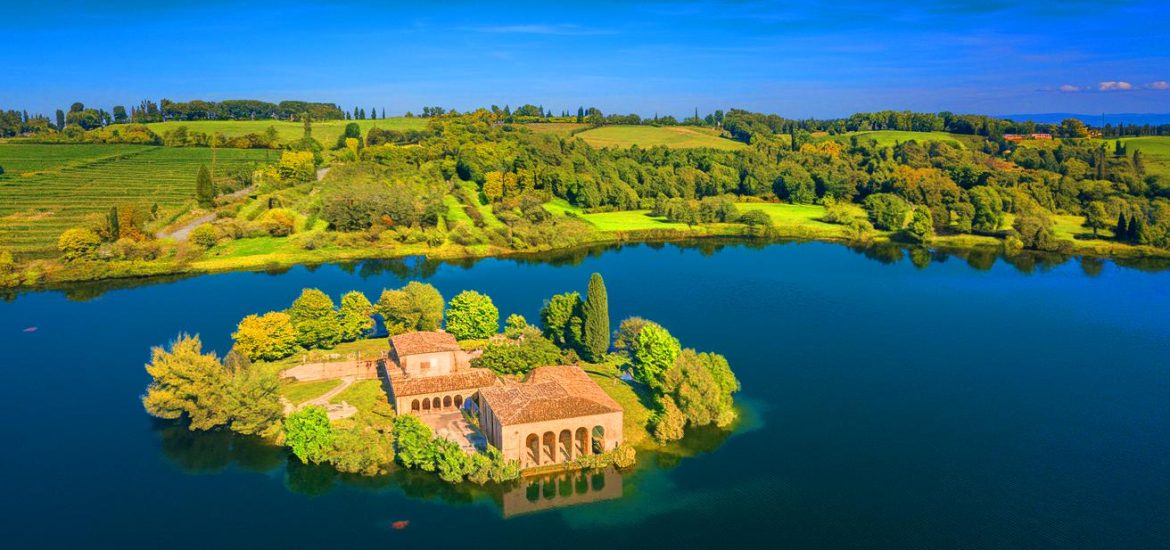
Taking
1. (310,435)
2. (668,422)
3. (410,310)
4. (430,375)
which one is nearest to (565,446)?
(668,422)

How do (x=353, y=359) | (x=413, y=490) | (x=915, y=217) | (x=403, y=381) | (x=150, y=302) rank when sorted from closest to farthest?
(x=413, y=490) → (x=403, y=381) → (x=353, y=359) → (x=150, y=302) → (x=915, y=217)

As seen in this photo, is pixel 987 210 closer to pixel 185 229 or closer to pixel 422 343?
A: pixel 422 343

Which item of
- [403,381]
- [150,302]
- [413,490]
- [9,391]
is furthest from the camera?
[150,302]

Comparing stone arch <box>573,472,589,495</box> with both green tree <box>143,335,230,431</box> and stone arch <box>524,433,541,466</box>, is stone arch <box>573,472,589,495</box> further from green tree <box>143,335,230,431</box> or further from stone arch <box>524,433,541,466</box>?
green tree <box>143,335,230,431</box>

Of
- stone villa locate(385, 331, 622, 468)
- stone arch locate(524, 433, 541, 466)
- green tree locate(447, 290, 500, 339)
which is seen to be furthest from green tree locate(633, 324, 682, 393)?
green tree locate(447, 290, 500, 339)

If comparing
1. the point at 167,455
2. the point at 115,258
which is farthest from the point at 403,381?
the point at 115,258

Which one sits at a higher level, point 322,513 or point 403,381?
point 403,381

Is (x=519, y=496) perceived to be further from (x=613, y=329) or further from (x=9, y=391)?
(x=9, y=391)

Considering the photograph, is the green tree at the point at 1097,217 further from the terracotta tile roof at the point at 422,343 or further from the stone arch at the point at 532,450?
the stone arch at the point at 532,450
